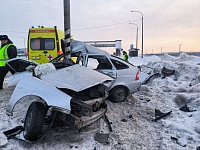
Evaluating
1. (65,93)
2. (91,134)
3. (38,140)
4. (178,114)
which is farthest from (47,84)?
(178,114)

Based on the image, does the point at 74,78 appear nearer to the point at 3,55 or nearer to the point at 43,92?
the point at 43,92

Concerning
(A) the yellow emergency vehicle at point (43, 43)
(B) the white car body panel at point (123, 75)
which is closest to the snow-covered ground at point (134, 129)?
(B) the white car body panel at point (123, 75)

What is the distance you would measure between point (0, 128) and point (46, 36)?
7.55 meters

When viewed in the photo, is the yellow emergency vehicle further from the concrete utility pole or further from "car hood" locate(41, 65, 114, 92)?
"car hood" locate(41, 65, 114, 92)

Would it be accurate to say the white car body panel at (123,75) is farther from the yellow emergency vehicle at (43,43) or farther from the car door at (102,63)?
the yellow emergency vehicle at (43,43)

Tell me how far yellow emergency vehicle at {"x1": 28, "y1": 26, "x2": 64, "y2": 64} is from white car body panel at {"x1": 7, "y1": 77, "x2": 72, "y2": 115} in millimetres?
7337

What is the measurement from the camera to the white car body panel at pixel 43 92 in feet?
13.5

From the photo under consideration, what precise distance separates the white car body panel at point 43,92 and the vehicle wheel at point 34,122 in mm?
279

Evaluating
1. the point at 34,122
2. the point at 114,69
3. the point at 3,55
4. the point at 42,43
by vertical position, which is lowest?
the point at 34,122

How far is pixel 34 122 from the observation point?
415 centimetres

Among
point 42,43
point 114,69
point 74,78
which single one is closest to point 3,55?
point 114,69

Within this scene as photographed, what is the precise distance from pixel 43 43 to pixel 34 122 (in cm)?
832

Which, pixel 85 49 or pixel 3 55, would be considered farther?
pixel 3 55

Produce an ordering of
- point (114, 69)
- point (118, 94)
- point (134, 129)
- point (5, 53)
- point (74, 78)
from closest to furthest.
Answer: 1. point (74, 78)
2. point (134, 129)
3. point (118, 94)
4. point (114, 69)
5. point (5, 53)
